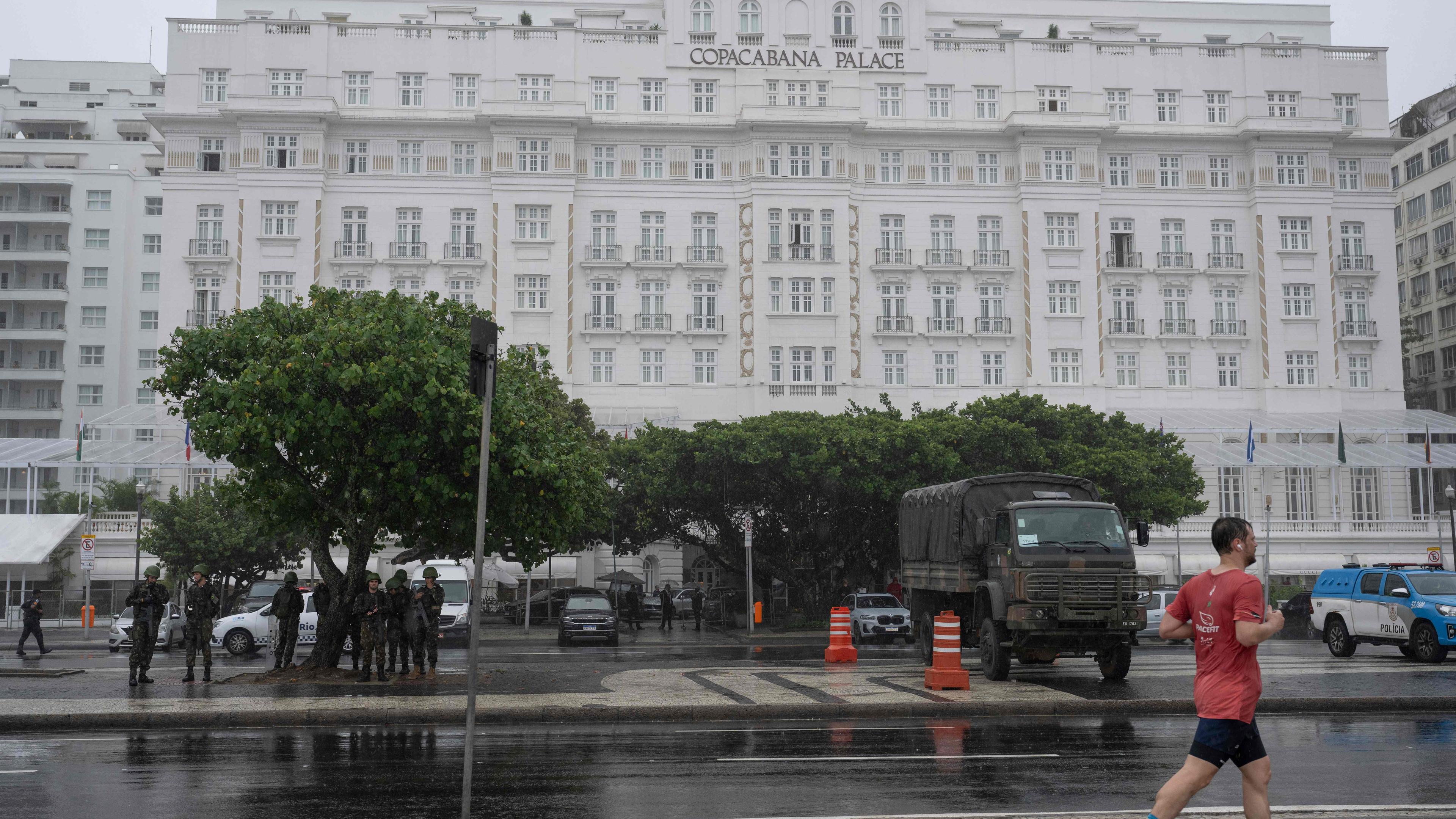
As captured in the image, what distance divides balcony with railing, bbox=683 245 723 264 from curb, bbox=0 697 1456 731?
160ft

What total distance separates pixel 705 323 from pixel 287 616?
4367cm

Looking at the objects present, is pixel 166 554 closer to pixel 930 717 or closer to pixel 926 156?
pixel 930 717

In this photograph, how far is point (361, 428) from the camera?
63.1ft

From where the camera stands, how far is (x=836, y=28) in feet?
212

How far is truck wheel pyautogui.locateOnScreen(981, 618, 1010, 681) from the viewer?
1795 cm

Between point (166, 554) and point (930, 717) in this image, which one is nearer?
point (930, 717)

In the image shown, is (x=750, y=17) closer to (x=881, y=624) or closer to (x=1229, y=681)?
(x=881, y=624)

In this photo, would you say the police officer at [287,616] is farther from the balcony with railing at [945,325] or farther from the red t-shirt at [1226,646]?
the balcony with railing at [945,325]

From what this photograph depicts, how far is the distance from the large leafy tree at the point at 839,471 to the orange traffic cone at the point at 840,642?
15.9 metres

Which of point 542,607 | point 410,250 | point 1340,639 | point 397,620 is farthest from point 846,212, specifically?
point 397,620

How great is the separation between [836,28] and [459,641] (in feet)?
150

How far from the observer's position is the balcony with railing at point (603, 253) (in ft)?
205

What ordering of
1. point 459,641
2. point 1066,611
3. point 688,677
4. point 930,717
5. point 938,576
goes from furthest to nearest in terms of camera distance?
1. point 459,641
2. point 938,576
3. point 688,677
4. point 1066,611
5. point 930,717

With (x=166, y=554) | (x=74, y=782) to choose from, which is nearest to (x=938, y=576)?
(x=74, y=782)
